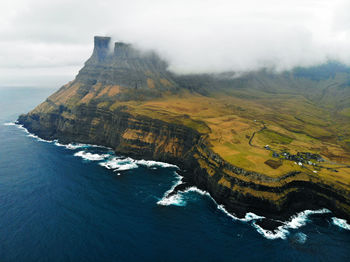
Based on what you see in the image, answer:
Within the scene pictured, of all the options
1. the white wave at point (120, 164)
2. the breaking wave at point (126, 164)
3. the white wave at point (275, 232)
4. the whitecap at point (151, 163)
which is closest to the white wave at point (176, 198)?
the whitecap at point (151, 163)

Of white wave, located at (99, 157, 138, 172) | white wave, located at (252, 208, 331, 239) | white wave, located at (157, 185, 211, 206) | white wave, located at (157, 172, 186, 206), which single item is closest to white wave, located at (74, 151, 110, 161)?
white wave, located at (99, 157, 138, 172)

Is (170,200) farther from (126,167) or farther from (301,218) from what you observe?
(301,218)

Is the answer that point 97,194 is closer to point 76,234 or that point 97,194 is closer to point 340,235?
point 76,234

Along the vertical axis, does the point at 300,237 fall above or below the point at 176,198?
above

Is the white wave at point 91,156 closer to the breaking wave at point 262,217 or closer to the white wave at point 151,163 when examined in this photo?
the white wave at point 151,163

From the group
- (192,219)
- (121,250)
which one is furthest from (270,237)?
(121,250)

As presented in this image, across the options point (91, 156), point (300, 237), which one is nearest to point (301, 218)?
point (300, 237)

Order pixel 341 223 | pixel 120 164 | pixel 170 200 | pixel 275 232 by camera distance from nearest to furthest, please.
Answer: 1. pixel 275 232
2. pixel 341 223
3. pixel 170 200
4. pixel 120 164

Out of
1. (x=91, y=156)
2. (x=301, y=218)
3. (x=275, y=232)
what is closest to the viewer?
(x=275, y=232)

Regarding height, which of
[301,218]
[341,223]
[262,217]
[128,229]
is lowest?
[128,229]
